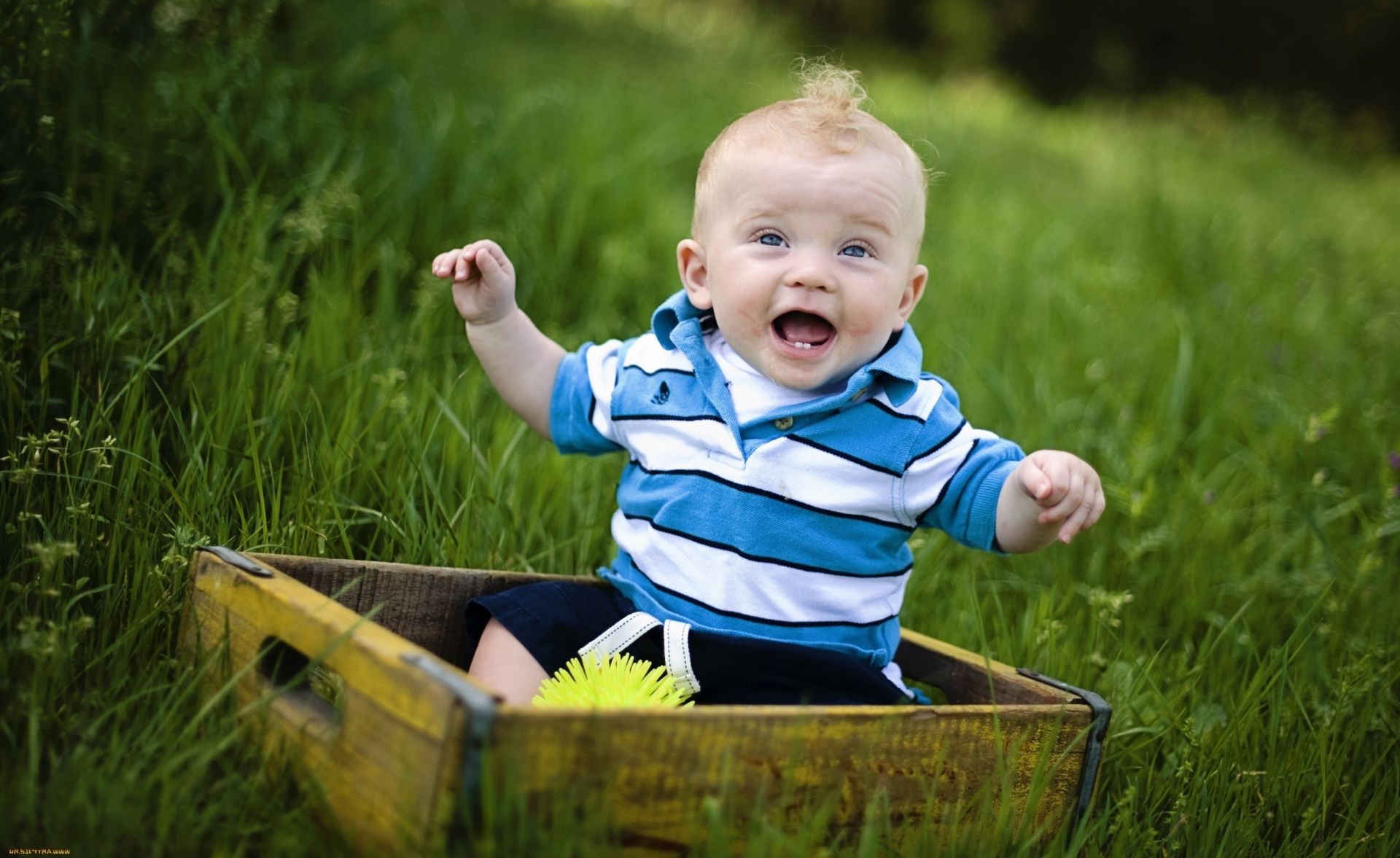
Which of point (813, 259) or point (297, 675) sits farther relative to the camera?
point (813, 259)

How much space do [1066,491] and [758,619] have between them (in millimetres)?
542

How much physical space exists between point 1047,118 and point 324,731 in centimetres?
999

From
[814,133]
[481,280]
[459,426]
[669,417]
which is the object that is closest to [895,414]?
[669,417]

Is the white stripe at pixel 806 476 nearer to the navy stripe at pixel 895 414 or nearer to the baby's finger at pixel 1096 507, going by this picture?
the navy stripe at pixel 895 414

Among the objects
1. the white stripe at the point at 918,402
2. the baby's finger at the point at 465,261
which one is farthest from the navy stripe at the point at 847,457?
the baby's finger at the point at 465,261

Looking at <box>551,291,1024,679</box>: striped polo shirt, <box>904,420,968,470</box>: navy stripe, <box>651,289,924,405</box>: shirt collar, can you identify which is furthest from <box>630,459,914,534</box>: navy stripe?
<box>651,289,924,405</box>: shirt collar

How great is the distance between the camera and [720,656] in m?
1.96

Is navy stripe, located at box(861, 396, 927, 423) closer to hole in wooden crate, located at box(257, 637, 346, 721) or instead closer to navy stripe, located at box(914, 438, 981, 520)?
navy stripe, located at box(914, 438, 981, 520)

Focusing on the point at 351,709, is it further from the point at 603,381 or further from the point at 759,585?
the point at 603,381

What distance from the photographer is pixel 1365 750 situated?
7.63ft

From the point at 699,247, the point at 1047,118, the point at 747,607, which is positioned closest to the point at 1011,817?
the point at 747,607

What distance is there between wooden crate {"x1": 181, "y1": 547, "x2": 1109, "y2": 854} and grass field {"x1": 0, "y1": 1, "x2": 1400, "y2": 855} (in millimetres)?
70

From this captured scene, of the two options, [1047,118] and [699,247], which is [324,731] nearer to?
[699,247]

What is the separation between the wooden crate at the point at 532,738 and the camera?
53.7 inches
